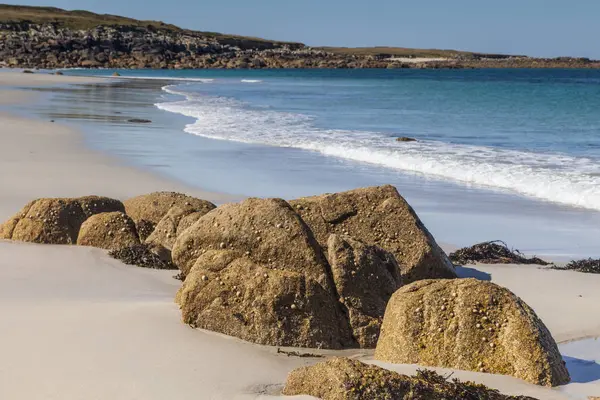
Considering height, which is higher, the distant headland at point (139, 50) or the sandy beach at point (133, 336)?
the sandy beach at point (133, 336)

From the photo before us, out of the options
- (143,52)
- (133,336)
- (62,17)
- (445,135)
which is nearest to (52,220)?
(133,336)

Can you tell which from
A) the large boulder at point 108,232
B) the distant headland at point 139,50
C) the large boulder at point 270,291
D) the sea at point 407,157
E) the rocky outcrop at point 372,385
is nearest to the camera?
the rocky outcrop at point 372,385

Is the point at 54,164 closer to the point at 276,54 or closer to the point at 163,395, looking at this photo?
the point at 163,395

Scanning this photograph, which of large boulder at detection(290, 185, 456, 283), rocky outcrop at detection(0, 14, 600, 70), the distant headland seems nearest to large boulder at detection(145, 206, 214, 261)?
large boulder at detection(290, 185, 456, 283)

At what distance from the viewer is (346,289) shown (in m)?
5.47

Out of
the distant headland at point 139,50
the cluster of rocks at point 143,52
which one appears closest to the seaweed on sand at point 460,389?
the distant headland at point 139,50

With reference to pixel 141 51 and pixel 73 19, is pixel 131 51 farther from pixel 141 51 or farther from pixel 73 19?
pixel 73 19

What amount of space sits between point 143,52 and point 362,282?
367ft

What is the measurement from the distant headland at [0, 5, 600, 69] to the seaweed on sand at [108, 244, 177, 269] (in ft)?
268

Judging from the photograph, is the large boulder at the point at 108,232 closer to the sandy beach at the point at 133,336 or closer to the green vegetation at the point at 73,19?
the sandy beach at the point at 133,336

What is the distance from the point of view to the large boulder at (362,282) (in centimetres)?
535

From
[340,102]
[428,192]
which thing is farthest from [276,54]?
[428,192]

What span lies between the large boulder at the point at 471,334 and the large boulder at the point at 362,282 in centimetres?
48

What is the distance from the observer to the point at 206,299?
530 centimetres
